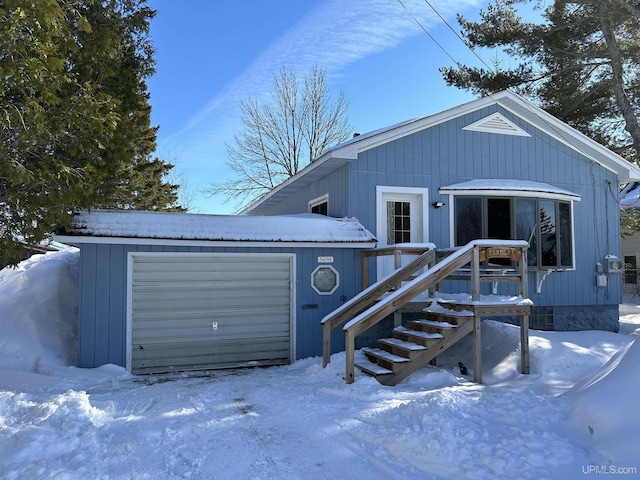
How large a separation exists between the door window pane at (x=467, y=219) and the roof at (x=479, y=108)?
1.84m

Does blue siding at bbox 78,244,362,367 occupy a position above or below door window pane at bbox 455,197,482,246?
below

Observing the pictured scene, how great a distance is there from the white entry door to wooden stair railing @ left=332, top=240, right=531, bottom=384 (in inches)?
97.8

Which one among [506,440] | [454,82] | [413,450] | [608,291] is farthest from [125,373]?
[454,82]

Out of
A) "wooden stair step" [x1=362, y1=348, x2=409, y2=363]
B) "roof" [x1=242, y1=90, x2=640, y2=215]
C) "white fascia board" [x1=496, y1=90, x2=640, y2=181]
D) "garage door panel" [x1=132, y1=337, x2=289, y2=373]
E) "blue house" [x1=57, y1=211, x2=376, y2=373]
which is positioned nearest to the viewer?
"wooden stair step" [x1=362, y1=348, x2=409, y2=363]

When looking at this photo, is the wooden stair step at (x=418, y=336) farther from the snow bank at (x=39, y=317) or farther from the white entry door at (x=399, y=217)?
the snow bank at (x=39, y=317)

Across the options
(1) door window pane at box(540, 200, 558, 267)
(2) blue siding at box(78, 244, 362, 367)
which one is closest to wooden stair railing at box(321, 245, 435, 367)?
(2) blue siding at box(78, 244, 362, 367)

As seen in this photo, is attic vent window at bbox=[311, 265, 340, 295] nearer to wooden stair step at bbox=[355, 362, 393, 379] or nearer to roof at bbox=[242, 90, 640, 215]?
wooden stair step at bbox=[355, 362, 393, 379]

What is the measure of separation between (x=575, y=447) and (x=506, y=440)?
511 millimetres

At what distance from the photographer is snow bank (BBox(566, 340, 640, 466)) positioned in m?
3.30

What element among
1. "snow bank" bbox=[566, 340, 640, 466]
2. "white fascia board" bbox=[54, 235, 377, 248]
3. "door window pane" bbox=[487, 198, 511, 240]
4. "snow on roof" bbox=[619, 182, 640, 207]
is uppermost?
"snow on roof" bbox=[619, 182, 640, 207]

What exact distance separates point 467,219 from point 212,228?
5451 millimetres

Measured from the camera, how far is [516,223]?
9.82m

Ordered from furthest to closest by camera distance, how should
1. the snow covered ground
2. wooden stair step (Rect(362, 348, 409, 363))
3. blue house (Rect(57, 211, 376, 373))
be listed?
blue house (Rect(57, 211, 376, 373)) → wooden stair step (Rect(362, 348, 409, 363)) → the snow covered ground

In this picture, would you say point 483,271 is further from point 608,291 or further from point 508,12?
point 508,12
